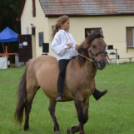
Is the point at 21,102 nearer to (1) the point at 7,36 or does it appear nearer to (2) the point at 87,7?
(2) the point at 87,7

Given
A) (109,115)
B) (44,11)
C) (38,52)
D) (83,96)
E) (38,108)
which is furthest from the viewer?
(38,52)

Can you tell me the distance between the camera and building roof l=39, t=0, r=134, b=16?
24281mm

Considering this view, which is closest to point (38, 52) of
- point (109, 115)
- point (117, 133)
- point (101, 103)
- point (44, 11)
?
point (44, 11)

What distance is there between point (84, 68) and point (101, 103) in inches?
158

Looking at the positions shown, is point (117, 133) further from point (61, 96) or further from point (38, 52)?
point (38, 52)

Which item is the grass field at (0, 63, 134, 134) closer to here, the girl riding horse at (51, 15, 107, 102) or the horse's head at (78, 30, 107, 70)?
the girl riding horse at (51, 15, 107, 102)

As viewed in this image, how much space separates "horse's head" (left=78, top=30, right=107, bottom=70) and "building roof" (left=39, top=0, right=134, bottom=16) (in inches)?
719

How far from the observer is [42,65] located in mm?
7207

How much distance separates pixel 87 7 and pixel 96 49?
63.8 ft

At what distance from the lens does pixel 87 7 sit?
81.5ft

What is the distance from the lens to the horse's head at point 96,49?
5.71 m

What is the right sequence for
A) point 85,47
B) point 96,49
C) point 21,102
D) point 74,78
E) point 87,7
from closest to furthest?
A: point 96,49
point 85,47
point 74,78
point 21,102
point 87,7

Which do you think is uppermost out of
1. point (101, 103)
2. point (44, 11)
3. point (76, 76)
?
point (44, 11)

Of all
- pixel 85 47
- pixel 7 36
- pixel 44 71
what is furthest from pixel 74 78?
pixel 7 36
